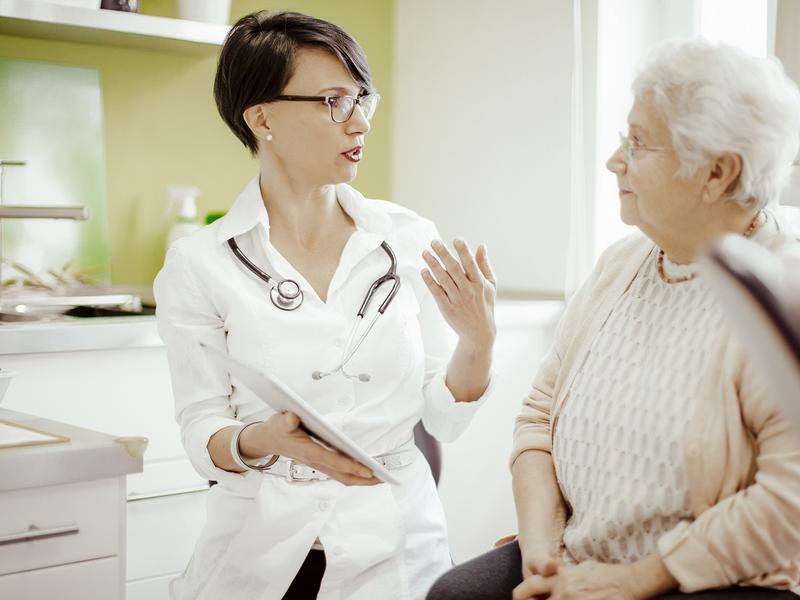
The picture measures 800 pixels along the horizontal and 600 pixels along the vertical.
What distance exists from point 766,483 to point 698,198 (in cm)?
39

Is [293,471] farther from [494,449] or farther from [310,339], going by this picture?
[494,449]

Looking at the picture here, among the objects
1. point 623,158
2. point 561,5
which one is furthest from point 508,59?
point 623,158

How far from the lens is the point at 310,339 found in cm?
151

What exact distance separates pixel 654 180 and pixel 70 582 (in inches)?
35.9

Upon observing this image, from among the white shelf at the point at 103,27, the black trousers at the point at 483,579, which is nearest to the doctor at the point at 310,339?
the black trousers at the point at 483,579

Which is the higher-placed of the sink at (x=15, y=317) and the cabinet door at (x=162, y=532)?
the sink at (x=15, y=317)

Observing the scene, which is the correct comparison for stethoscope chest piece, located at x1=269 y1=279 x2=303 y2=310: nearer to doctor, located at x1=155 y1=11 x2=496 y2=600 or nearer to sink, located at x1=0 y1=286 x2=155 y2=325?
doctor, located at x1=155 y1=11 x2=496 y2=600

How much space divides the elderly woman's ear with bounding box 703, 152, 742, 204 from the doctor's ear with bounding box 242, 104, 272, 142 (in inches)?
28.8

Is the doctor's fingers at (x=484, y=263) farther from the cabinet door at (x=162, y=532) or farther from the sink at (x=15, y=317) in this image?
the sink at (x=15, y=317)

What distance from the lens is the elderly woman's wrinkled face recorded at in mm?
1282

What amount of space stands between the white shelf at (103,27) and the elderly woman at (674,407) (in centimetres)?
154

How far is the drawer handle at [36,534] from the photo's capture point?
1103mm

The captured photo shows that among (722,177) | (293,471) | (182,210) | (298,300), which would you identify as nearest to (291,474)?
(293,471)

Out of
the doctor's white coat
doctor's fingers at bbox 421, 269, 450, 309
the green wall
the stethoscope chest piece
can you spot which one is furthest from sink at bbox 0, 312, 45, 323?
doctor's fingers at bbox 421, 269, 450, 309
